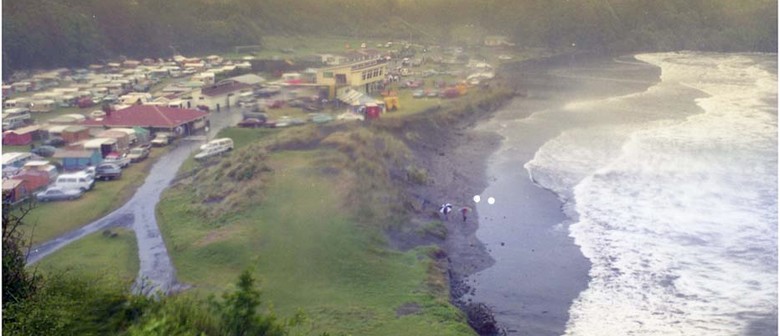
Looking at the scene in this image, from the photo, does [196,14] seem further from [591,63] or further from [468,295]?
[468,295]

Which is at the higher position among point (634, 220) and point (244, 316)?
point (244, 316)

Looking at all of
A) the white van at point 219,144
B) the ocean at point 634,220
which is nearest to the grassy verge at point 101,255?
the ocean at point 634,220

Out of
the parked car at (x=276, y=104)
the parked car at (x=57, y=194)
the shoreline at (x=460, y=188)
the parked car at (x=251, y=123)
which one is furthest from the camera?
the parked car at (x=276, y=104)

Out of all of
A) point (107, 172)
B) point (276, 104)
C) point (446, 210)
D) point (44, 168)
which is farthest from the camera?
point (276, 104)

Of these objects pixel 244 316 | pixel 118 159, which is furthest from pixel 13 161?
pixel 244 316

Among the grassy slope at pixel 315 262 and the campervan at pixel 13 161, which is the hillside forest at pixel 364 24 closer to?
the campervan at pixel 13 161

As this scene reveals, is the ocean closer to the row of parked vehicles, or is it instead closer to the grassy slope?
the grassy slope

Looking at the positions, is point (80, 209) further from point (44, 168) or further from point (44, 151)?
point (44, 151)
